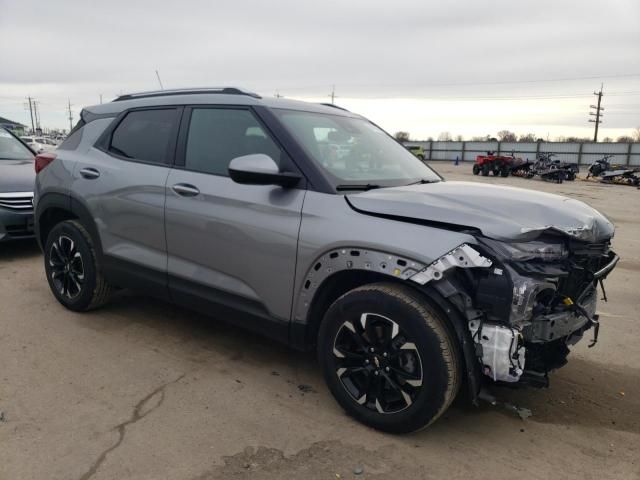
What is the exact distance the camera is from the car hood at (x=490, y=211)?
2560 mm

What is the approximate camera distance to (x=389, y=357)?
272cm

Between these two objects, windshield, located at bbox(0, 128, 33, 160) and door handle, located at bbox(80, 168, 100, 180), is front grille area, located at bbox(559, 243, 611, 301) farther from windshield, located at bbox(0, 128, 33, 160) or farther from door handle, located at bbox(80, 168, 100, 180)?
windshield, located at bbox(0, 128, 33, 160)

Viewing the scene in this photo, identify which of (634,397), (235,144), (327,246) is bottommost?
(634,397)

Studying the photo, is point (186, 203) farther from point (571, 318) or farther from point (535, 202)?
point (571, 318)

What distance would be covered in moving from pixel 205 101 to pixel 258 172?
3.63 ft

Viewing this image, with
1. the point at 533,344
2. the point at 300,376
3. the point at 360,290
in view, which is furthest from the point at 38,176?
the point at 533,344

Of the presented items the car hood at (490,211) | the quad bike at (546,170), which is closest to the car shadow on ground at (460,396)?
the car hood at (490,211)

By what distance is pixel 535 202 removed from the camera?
2963 mm

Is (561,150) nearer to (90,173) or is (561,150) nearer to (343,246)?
(90,173)

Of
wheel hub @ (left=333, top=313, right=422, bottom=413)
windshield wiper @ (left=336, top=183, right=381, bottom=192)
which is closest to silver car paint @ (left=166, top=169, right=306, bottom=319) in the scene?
windshield wiper @ (left=336, top=183, right=381, bottom=192)

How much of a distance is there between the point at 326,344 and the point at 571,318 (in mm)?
1319

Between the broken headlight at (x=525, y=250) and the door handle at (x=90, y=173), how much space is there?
10.2 feet

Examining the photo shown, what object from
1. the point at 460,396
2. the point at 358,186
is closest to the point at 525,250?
the point at 358,186

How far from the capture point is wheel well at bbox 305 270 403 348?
9.48 feet
